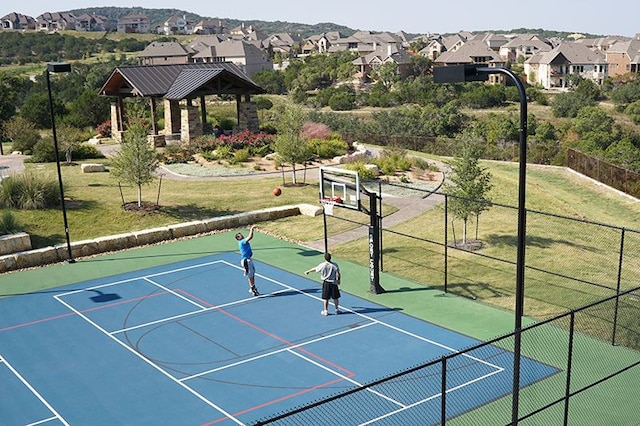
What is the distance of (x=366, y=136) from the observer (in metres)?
49.1

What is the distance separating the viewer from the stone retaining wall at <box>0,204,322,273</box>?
23.7m

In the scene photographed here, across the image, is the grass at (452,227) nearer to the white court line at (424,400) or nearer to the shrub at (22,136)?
the white court line at (424,400)

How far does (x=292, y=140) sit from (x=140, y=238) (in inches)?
393

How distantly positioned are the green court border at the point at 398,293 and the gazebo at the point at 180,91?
17796mm

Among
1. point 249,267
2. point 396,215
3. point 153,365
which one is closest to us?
point 153,365

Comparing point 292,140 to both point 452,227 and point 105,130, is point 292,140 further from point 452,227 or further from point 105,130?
point 105,130

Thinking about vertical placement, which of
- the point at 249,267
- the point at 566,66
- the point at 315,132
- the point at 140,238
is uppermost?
the point at 566,66

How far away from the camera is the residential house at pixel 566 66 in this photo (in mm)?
120438

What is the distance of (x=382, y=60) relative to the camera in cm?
12756

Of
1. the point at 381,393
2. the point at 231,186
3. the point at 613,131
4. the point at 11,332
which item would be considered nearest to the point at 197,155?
the point at 231,186

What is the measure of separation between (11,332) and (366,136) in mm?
33661

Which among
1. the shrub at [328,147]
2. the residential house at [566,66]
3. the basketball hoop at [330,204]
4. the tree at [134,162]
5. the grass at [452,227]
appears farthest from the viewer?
the residential house at [566,66]

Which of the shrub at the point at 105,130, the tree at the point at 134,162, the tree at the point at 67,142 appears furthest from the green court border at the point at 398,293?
the shrub at the point at 105,130

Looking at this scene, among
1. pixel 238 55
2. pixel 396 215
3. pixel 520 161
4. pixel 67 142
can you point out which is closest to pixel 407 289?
pixel 396 215
